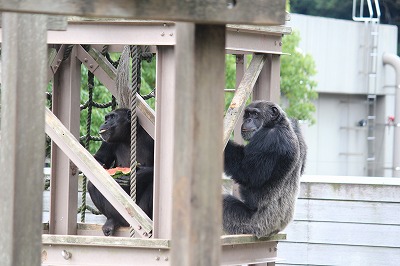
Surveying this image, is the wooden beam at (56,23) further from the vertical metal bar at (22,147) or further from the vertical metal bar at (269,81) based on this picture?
the vertical metal bar at (269,81)

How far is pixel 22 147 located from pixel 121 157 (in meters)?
4.74

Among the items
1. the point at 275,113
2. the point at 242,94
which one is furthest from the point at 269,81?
the point at 242,94

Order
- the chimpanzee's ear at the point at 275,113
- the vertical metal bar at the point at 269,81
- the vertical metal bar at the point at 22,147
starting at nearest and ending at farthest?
the vertical metal bar at the point at 22,147 → the vertical metal bar at the point at 269,81 → the chimpanzee's ear at the point at 275,113

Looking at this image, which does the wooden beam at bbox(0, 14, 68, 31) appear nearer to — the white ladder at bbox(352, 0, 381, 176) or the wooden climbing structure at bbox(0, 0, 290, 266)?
the wooden climbing structure at bbox(0, 0, 290, 266)

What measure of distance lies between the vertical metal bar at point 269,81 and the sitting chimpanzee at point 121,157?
0.99 metres

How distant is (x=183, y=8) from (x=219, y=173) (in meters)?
0.62

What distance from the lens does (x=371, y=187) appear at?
1100 cm

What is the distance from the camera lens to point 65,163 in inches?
313

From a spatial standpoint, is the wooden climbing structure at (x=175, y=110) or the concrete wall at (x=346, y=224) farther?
the concrete wall at (x=346, y=224)

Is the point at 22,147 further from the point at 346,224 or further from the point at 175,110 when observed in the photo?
the point at 346,224

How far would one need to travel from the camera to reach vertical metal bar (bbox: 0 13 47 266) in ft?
12.9

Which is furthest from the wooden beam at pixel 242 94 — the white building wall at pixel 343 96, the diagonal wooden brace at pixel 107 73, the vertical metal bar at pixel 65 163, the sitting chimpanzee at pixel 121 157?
the white building wall at pixel 343 96

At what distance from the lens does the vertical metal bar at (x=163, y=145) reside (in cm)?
667

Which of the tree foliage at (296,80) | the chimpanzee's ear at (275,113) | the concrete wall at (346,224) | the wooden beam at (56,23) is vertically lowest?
the concrete wall at (346,224)
